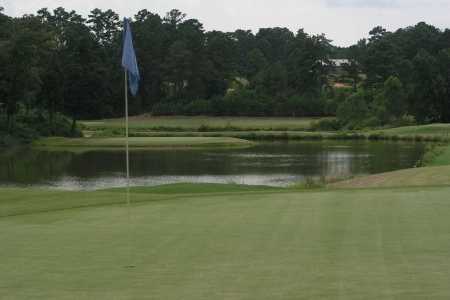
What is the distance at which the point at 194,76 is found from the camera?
434ft

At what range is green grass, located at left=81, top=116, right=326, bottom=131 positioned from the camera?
10350 cm

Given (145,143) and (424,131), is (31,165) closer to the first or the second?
(145,143)

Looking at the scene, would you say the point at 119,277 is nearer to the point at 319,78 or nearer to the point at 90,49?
the point at 90,49

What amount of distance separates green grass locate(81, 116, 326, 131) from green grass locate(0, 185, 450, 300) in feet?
274

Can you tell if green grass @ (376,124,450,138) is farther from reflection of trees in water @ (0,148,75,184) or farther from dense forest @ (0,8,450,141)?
reflection of trees in water @ (0,148,75,184)

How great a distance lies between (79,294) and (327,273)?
10.2 ft

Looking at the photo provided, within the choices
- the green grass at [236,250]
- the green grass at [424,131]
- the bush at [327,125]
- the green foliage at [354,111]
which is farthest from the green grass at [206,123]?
the green grass at [236,250]

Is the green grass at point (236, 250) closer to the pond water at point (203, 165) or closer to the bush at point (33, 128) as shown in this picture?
the pond water at point (203, 165)

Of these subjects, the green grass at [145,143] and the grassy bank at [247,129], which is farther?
the grassy bank at [247,129]

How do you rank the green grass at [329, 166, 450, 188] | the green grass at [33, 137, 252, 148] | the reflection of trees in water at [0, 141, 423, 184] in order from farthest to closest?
1. the green grass at [33, 137, 252, 148]
2. the reflection of trees in water at [0, 141, 423, 184]
3. the green grass at [329, 166, 450, 188]

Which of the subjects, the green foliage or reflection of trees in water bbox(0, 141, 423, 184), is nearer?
reflection of trees in water bbox(0, 141, 423, 184)

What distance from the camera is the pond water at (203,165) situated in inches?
1607

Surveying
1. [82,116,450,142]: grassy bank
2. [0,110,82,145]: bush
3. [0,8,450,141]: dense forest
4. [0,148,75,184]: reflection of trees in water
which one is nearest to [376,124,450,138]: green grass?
[82,116,450,142]: grassy bank

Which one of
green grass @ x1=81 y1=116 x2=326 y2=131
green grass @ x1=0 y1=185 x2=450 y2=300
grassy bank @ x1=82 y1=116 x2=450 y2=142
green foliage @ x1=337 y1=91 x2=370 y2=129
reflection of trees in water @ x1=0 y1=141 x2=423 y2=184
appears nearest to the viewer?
green grass @ x1=0 y1=185 x2=450 y2=300
